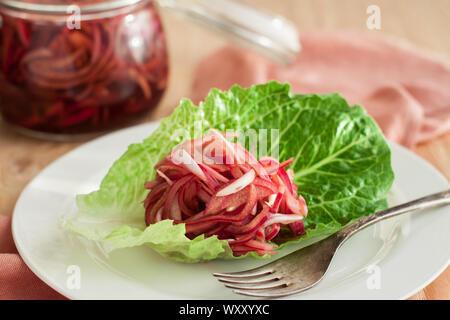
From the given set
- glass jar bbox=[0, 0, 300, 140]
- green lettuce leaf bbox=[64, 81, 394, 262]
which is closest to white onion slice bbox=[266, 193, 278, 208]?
green lettuce leaf bbox=[64, 81, 394, 262]

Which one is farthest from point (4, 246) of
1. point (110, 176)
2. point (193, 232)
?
point (193, 232)

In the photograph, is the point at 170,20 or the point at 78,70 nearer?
the point at 78,70

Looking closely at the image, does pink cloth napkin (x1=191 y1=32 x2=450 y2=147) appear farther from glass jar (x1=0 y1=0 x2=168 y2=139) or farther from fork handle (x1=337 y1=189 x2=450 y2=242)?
fork handle (x1=337 y1=189 x2=450 y2=242)

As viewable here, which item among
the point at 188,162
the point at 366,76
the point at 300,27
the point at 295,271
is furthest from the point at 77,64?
the point at 300,27

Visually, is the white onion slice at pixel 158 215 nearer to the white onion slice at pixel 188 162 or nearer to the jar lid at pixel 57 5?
the white onion slice at pixel 188 162
